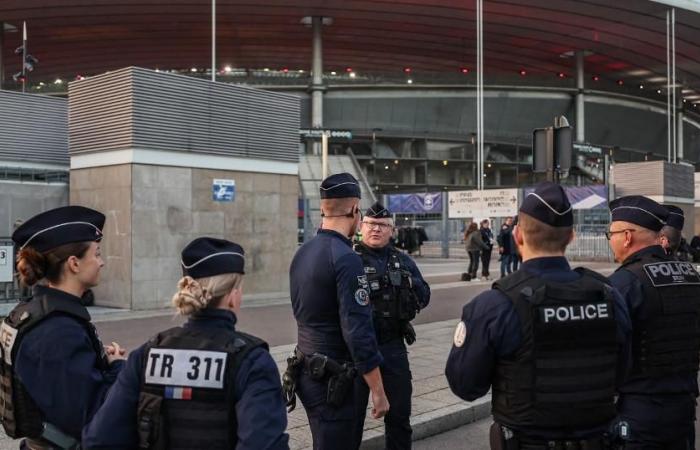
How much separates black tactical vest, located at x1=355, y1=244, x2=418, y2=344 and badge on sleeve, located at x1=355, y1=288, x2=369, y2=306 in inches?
34.9

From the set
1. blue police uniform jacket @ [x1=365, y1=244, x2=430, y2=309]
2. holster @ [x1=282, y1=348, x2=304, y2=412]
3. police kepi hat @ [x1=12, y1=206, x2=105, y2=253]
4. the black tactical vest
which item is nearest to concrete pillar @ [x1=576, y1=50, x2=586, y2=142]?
blue police uniform jacket @ [x1=365, y1=244, x2=430, y2=309]

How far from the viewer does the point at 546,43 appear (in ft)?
154

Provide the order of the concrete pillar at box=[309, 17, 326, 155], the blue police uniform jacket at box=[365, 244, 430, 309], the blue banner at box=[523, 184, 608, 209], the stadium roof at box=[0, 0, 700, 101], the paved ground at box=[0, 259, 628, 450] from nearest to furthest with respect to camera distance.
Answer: the blue police uniform jacket at box=[365, 244, 430, 309] → the paved ground at box=[0, 259, 628, 450] → the blue banner at box=[523, 184, 608, 209] → the stadium roof at box=[0, 0, 700, 101] → the concrete pillar at box=[309, 17, 326, 155]

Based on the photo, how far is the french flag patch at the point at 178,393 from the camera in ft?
7.25

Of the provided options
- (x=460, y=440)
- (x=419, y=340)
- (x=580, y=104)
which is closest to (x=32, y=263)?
(x=460, y=440)

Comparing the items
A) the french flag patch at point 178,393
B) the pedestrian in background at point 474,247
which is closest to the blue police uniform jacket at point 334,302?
the french flag patch at point 178,393

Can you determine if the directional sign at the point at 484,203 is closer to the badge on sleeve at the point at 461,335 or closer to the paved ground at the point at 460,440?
the paved ground at the point at 460,440

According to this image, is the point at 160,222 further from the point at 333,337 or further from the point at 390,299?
the point at 333,337

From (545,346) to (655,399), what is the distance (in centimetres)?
137

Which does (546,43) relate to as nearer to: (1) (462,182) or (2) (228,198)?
(1) (462,182)

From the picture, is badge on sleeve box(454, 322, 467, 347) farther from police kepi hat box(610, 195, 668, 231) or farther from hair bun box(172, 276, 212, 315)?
police kepi hat box(610, 195, 668, 231)

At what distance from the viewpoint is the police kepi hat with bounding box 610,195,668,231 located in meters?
3.80

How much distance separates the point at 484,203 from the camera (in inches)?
993

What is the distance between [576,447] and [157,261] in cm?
1170
